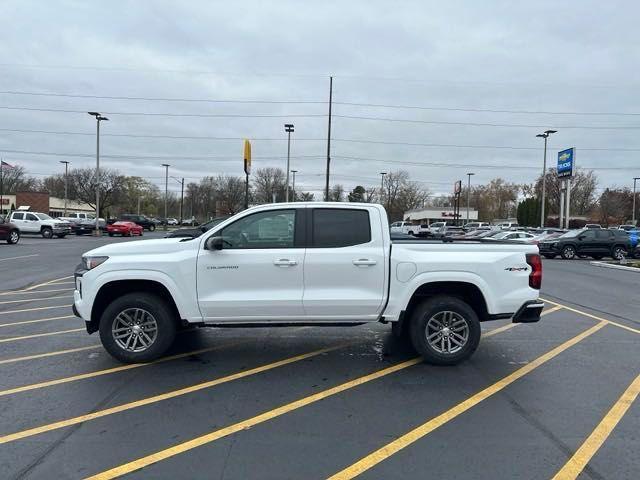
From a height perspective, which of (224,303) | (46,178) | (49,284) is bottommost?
(49,284)

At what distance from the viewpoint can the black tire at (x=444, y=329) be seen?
5996 millimetres

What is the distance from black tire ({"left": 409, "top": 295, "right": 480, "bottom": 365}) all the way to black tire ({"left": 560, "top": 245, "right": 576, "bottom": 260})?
23336 millimetres

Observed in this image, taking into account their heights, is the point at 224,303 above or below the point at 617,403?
above

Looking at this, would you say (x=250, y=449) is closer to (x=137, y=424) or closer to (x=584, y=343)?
(x=137, y=424)

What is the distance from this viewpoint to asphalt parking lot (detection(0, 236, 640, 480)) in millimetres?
3676

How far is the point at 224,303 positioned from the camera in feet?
19.1

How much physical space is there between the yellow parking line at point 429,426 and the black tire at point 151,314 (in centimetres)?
303

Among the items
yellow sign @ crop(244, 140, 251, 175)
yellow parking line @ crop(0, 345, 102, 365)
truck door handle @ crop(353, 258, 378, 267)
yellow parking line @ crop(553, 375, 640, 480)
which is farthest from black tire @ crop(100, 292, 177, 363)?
yellow sign @ crop(244, 140, 251, 175)

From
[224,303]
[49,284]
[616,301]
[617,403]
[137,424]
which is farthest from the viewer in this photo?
[49,284]

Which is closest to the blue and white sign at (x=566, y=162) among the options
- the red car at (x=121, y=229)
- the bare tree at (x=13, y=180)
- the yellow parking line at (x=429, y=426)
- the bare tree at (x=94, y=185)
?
the red car at (x=121, y=229)

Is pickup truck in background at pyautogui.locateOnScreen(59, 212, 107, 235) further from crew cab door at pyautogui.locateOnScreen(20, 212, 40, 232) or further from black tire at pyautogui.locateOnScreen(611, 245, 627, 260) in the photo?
black tire at pyautogui.locateOnScreen(611, 245, 627, 260)

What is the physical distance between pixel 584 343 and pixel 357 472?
5.10m

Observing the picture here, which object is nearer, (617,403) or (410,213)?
(617,403)

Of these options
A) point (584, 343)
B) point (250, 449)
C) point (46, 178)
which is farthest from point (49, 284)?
point (46, 178)
